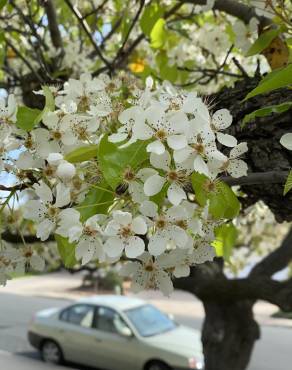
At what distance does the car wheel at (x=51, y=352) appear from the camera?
5.93 meters

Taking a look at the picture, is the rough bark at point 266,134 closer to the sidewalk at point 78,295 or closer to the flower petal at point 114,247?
the flower petal at point 114,247

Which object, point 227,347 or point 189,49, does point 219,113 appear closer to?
point 189,49

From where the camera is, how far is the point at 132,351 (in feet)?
17.9

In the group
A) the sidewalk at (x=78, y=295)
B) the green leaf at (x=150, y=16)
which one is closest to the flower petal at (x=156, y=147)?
the green leaf at (x=150, y=16)

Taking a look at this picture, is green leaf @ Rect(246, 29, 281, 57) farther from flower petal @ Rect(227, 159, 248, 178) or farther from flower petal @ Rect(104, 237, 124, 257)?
flower petal @ Rect(104, 237, 124, 257)

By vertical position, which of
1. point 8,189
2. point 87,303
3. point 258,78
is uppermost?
point 258,78

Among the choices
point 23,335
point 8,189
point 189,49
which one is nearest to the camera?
point 8,189

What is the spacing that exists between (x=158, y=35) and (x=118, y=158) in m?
1.49

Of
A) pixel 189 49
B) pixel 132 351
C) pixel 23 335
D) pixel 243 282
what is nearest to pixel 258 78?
pixel 189 49

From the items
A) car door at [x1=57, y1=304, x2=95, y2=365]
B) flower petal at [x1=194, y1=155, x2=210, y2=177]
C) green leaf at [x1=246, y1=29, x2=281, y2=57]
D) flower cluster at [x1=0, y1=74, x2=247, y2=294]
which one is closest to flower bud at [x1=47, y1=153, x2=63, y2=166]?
flower cluster at [x1=0, y1=74, x2=247, y2=294]

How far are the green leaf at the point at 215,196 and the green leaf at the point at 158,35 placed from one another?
4.45ft

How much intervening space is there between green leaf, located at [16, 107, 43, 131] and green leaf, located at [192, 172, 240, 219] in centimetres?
29

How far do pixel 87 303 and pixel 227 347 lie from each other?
2510 millimetres

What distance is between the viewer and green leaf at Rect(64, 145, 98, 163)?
2.68ft
